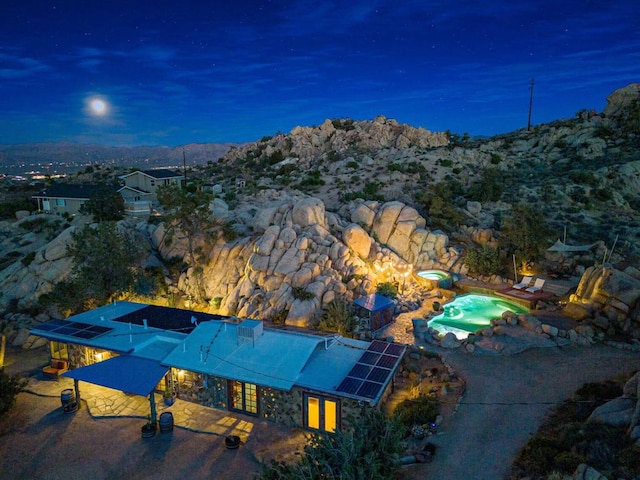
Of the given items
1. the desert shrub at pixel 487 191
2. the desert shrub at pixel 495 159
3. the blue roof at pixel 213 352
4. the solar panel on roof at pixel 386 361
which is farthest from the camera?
the desert shrub at pixel 495 159

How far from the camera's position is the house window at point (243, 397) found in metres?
17.3

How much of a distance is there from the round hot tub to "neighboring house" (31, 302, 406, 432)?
10.9 metres

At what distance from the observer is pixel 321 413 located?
16.0 metres

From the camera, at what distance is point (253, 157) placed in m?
74.3

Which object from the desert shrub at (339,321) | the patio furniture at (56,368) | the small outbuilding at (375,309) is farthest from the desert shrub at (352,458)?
the patio furniture at (56,368)

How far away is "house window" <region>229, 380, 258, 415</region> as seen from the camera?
17312mm

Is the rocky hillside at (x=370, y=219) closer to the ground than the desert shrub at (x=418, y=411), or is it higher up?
higher up

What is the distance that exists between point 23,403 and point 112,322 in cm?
493

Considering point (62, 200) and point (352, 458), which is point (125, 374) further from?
point (62, 200)

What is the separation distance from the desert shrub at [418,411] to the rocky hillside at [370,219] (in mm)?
8931

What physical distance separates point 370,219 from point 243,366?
19557 millimetres

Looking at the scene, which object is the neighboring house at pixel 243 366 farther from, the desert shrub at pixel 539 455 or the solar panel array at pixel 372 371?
the desert shrub at pixel 539 455

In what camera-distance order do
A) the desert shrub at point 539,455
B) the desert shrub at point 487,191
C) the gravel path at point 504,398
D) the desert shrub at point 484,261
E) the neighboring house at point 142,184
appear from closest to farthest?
1. the desert shrub at point 539,455
2. the gravel path at point 504,398
3. the desert shrub at point 484,261
4. the desert shrub at point 487,191
5. the neighboring house at point 142,184

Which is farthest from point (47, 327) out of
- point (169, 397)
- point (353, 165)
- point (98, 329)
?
point (353, 165)
